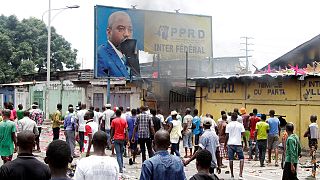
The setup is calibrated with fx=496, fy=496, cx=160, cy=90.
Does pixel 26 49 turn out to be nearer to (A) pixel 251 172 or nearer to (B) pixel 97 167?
(A) pixel 251 172

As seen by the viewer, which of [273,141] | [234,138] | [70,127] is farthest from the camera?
[273,141]

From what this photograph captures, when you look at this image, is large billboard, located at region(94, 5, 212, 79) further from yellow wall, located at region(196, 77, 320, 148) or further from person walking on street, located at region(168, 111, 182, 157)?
person walking on street, located at region(168, 111, 182, 157)

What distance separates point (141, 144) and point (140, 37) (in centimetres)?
1379

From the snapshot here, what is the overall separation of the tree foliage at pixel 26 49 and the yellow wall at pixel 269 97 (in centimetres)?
2612

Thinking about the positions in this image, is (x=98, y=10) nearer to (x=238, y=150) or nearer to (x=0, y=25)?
(x=238, y=150)

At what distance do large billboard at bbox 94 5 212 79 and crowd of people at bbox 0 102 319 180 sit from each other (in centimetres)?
824

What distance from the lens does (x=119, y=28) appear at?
25.2 metres

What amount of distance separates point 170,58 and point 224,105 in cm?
702

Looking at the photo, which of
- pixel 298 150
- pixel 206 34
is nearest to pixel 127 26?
pixel 206 34

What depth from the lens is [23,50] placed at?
148 feet

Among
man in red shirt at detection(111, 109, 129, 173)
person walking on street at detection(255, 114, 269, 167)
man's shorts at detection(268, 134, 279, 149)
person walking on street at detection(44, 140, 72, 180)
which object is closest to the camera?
person walking on street at detection(44, 140, 72, 180)

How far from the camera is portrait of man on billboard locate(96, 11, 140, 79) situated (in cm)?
2467

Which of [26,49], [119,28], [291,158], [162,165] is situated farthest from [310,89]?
[26,49]

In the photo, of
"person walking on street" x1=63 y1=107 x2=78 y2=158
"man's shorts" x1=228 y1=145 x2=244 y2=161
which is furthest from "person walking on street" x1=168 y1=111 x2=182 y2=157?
"person walking on street" x1=63 y1=107 x2=78 y2=158
